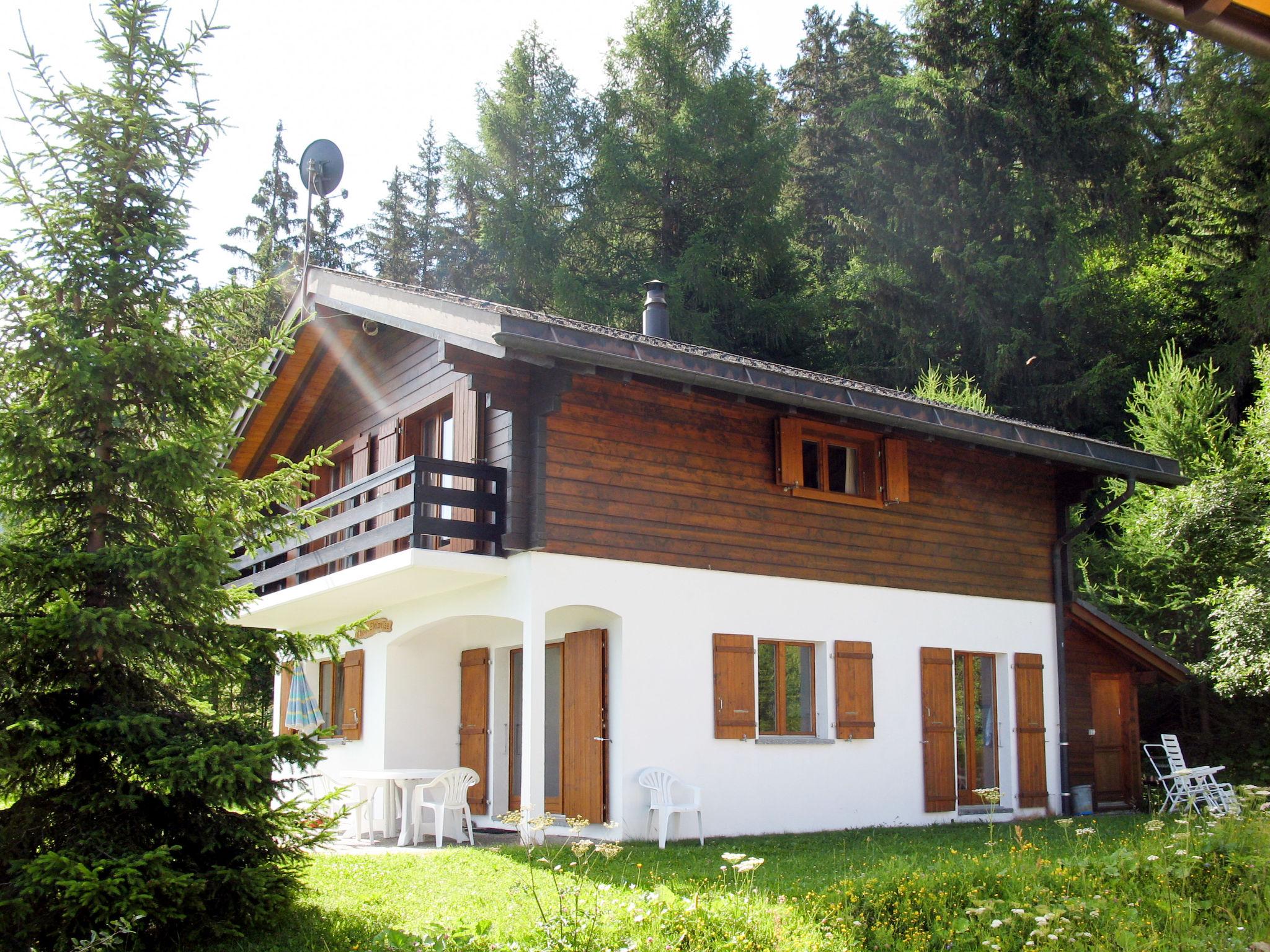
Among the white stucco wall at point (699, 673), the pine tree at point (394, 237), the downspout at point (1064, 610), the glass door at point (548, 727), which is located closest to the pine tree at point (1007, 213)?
the downspout at point (1064, 610)

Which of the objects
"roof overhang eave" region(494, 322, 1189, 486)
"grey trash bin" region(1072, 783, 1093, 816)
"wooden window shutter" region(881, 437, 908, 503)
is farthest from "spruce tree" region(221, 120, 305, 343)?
"grey trash bin" region(1072, 783, 1093, 816)

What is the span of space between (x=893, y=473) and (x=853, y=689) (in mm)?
2360

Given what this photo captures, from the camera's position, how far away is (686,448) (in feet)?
37.9

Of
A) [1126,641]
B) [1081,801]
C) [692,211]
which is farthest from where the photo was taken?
[692,211]

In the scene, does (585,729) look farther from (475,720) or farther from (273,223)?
(273,223)

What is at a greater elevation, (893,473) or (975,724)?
(893,473)

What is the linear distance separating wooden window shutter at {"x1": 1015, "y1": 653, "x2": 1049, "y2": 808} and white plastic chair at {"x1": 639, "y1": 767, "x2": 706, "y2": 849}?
473 cm

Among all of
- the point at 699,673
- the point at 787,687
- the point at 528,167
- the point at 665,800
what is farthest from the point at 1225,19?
the point at 528,167

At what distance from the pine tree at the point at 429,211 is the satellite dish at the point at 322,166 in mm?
18692

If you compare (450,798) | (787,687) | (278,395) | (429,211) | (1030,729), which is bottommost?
(450,798)

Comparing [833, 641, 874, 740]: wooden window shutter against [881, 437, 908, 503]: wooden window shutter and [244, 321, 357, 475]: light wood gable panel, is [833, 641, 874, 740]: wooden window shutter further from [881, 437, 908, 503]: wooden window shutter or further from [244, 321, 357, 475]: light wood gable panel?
[244, 321, 357, 475]: light wood gable panel

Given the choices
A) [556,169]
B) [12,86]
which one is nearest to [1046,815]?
[12,86]

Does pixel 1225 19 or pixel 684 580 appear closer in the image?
pixel 1225 19

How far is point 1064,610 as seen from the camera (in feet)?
47.6
